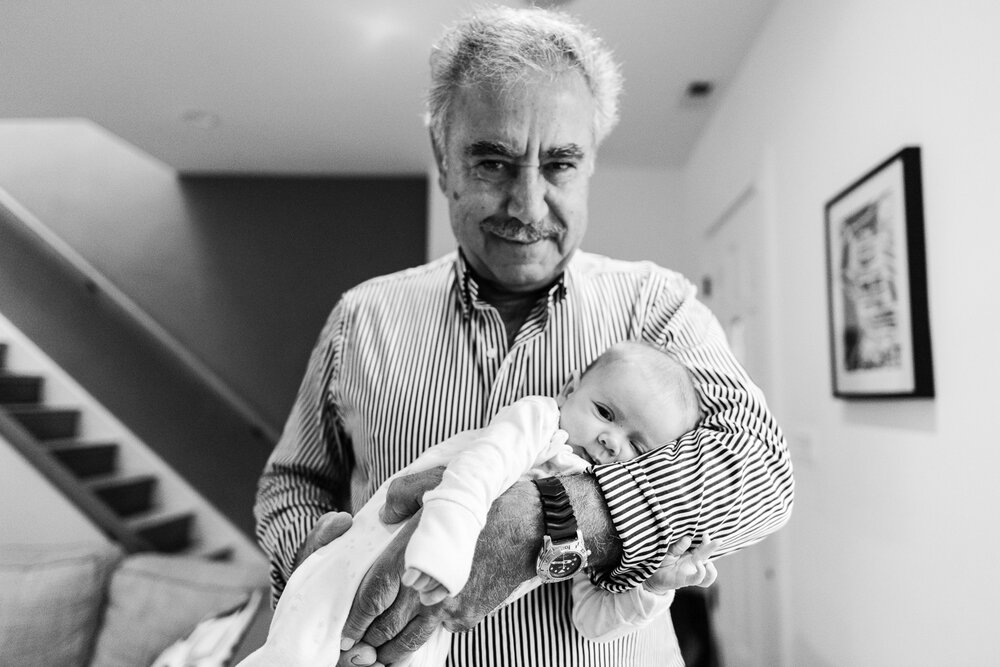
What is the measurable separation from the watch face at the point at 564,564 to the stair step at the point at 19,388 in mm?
4472

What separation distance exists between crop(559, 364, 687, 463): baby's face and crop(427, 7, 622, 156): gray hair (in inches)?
15.7

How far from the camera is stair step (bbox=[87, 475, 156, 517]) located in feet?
13.7

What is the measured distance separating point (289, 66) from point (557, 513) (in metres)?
3.03

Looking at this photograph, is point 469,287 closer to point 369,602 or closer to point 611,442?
point 611,442

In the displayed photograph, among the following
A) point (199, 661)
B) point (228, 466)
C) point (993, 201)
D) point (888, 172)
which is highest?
point (888, 172)

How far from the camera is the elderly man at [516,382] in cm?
77

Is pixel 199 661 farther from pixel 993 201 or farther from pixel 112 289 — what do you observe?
pixel 112 289

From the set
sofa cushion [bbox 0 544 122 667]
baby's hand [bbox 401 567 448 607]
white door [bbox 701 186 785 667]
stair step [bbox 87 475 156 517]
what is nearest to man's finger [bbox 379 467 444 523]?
baby's hand [bbox 401 567 448 607]

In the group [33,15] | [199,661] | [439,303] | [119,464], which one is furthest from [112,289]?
[439,303]

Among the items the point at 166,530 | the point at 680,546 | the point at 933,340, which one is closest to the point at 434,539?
the point at 680,546

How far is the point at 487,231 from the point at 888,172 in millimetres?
1246

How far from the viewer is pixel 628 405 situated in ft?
3.09

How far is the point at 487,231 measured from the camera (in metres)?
1.01

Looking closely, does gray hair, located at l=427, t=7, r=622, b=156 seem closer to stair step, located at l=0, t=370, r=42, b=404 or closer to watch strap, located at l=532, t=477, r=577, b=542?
watch strap, located at l=532, t=477, r=577, b=542
